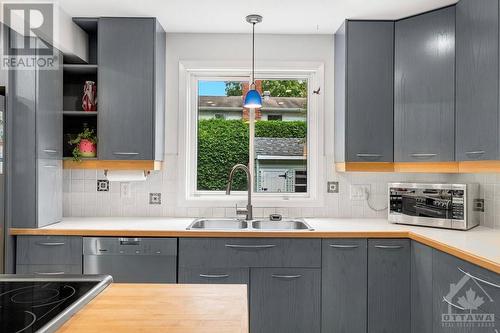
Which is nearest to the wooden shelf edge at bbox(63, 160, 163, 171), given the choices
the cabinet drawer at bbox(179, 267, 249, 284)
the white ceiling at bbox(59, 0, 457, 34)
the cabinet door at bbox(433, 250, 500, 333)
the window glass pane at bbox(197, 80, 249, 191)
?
the window glass pane at bbox(197, 80, 249, 191)

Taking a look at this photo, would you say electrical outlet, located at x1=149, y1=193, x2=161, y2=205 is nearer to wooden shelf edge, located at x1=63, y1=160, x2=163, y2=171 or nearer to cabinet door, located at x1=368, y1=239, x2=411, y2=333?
wooden shelf edge, located at x1=63, y1=160, x2=163, y2=171

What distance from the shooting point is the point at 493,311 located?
1682 millimetres

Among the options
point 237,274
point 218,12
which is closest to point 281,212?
point 237,274

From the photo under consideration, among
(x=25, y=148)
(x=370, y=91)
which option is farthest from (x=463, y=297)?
(x=25, y=148)

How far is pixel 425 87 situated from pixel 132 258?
7.61 ft

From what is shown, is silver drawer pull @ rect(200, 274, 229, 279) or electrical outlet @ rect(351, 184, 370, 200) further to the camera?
electrical outlet @ rect(351, 184, 370, 200)

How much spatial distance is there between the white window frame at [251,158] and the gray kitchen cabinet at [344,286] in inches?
28.0

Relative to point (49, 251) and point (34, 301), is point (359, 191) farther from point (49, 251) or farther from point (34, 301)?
point (34, 301)

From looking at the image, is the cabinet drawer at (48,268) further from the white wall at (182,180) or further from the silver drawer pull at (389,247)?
the silver drawer pull at (389,247)

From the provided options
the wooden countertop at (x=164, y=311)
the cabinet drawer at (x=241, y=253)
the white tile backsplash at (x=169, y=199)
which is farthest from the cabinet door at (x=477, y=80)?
the wooden countertop at (x=164, y=311)

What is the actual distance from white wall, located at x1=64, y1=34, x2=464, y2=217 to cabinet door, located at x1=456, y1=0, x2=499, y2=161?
0.84 metres

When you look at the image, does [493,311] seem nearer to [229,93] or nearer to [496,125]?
[496,125]

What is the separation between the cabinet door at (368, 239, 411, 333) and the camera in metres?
2.52

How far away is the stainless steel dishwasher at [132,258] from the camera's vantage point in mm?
2510
